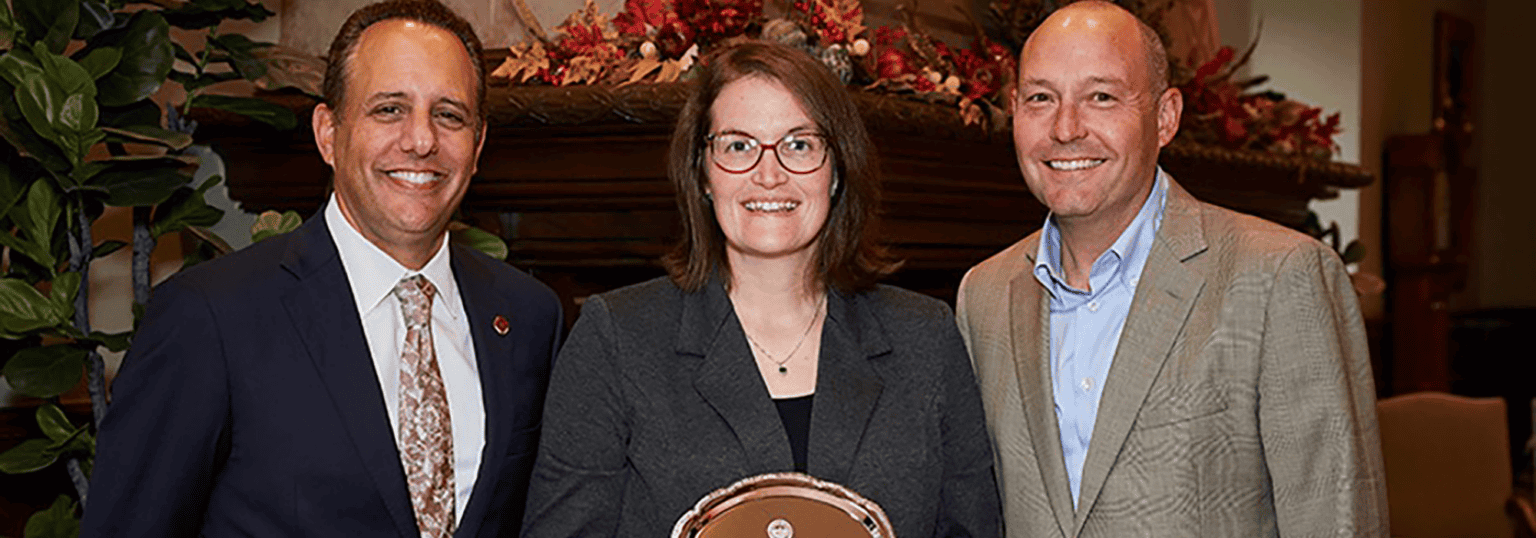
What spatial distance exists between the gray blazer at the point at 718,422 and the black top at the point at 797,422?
24mm

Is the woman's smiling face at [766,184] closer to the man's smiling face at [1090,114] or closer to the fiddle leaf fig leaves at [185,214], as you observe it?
the man's smiling face at [1090,114]

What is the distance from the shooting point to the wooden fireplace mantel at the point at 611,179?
10.7 ft

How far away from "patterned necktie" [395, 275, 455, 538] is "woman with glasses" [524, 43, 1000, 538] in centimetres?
18

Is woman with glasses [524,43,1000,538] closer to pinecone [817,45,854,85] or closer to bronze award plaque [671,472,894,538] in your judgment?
bronze award plaque [671,472,894,538]

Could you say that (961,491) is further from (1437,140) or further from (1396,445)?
(1437,140)

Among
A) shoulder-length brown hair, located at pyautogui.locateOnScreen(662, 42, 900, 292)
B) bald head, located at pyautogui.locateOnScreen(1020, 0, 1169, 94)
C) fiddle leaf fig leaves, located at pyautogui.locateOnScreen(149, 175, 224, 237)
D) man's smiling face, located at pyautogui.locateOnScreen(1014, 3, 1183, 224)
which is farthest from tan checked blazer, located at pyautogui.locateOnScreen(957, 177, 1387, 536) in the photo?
fiddle leaf fig leaves, located at pyautogui.locateOnScreen(149, 175, 224, 237)

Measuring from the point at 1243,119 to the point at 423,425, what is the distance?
3.81m

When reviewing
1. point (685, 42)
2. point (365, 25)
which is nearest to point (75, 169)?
point (365, 25)

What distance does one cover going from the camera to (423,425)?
2326 millimetres

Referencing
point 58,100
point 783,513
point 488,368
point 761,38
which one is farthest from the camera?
point 761,38

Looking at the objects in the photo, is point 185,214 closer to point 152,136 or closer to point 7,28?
point 152,136

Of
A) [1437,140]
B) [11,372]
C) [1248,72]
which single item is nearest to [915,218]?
[11,372]

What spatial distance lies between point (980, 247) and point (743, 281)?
184 cm

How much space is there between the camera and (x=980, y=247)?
13.5 ft
